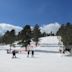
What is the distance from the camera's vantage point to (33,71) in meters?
23.5

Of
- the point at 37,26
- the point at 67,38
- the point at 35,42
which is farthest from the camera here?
the point at 37,26

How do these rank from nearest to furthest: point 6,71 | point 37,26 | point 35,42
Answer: point 6,71
point 35,42
point 37,26

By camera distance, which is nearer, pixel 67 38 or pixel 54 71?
pixel 54 71

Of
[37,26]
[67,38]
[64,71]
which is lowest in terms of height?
[64,71]

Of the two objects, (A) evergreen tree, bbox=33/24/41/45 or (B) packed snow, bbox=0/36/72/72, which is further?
(A) evergreen tree, bbox=33/24/41/45

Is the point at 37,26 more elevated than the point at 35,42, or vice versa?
the point at 37,26

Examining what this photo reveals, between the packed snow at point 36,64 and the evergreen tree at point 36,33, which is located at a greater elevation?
the evergreen tree at point 36,33

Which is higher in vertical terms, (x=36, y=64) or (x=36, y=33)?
(x=36, y=33)

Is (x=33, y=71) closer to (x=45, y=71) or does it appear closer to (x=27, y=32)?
(x=45, y=71)

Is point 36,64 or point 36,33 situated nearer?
point 36,64

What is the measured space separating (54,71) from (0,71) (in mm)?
5623

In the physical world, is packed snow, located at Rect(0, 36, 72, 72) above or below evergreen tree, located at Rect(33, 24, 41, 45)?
below

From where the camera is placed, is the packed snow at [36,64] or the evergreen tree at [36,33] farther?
the evergreen tree at [36,33]

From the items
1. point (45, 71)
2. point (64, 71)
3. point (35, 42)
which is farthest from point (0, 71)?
point (35, 42)
